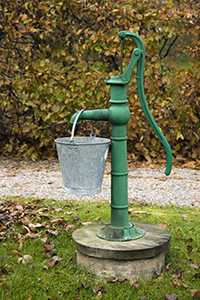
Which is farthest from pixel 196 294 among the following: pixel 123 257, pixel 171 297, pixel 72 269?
pixel 72 269

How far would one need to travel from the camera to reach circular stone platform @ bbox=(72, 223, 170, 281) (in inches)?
173

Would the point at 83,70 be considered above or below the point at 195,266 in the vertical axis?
above

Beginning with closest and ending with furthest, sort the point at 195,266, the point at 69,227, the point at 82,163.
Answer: the point at 82,163 → the point at 195,266 → the point at 69,227

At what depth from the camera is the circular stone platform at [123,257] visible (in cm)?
439

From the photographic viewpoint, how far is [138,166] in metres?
9.13

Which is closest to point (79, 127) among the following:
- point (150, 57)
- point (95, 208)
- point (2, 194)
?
point (150, 57)

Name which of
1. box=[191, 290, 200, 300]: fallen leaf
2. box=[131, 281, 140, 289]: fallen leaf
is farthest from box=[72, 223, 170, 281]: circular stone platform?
box=[191, 290, 200, 300]: fallen leaf

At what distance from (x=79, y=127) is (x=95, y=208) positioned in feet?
9.85

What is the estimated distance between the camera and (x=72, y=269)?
4645 mm

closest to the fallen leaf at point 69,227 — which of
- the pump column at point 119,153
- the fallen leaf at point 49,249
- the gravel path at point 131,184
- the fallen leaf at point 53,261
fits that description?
the fallen leaf at point 49,249

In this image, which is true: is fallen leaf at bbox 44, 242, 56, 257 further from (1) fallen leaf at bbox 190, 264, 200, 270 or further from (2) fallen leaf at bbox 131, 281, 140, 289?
(1) fallen leaf at bbox 190, 264, 200, 270

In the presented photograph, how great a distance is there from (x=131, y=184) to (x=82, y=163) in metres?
3.83

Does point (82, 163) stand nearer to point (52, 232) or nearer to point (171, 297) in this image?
point (171, 297)

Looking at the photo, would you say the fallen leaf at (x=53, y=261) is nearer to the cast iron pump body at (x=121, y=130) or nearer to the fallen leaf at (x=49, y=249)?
the fallen leaf at (x=49, y=249)
